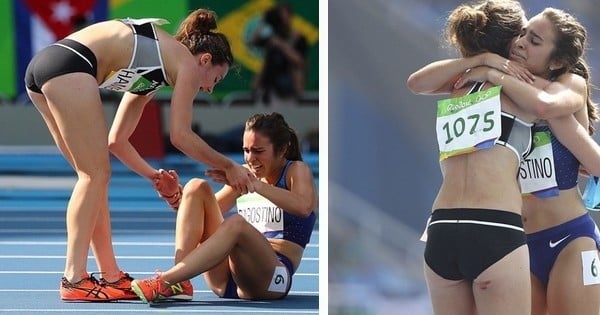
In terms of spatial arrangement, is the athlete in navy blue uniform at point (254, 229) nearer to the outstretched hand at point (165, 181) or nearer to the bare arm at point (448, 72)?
the outstretched hand at point (165, 181)

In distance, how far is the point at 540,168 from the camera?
4.07m

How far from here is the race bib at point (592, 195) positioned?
418 centimetres

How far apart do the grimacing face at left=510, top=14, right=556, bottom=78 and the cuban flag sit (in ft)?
36.1

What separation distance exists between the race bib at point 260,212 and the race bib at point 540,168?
2.22m

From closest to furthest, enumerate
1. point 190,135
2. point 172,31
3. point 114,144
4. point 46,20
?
point 190,135 < point 114,144 < point 172,31 < point 46,20

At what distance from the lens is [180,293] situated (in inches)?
243

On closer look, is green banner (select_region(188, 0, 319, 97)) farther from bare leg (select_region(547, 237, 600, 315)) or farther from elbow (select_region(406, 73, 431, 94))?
bare leg (select_region(547, 237, 600, 315))

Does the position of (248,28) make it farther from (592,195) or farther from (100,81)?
(592,195)

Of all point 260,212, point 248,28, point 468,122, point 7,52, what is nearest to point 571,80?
point 468,122

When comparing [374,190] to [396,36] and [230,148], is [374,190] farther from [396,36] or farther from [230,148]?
[230,148]

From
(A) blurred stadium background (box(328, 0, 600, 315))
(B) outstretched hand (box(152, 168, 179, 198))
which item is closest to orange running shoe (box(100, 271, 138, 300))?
(B) outstretched hand (box(152, 168, 179, 198))

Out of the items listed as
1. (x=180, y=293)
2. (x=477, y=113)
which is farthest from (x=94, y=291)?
(x=477, y=113)

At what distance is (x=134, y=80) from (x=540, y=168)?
2.48 m

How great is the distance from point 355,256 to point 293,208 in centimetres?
154
